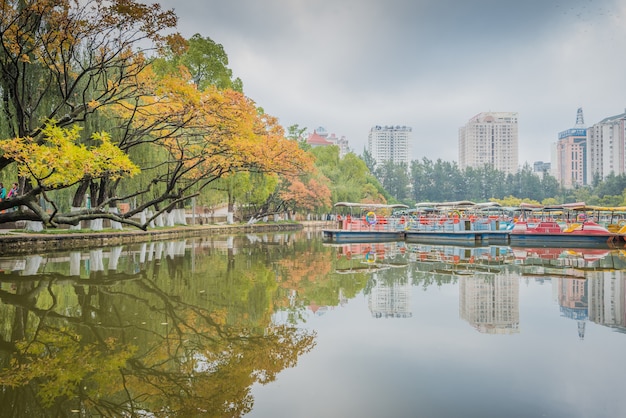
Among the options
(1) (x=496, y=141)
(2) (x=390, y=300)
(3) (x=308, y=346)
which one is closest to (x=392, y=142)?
(1) (x=496, y=141)

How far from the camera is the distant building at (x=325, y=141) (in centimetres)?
10483

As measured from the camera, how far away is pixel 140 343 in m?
5.02

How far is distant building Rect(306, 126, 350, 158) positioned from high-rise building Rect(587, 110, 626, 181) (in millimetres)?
51982

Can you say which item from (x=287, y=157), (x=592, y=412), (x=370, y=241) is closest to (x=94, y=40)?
(x=287, y=157)

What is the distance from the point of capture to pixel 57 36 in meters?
12.0

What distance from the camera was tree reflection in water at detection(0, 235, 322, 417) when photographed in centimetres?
368

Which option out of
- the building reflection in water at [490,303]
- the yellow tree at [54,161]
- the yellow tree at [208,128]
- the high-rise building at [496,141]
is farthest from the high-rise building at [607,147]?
the yellow tree at [54,161]

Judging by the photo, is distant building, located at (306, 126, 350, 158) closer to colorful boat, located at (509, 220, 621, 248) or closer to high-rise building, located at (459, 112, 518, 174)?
high-rise building, located at (459, 112, 518, 174)

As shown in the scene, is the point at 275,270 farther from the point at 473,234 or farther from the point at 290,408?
the point at 473,234

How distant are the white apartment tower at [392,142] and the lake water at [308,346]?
160m

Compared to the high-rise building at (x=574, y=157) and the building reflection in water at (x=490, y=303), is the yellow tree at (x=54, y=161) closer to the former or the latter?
the building reflection in water at (x=490, y=303)

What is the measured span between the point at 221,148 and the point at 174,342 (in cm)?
1227

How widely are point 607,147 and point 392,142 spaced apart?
80.6 m

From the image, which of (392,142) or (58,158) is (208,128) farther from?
(392,142)
